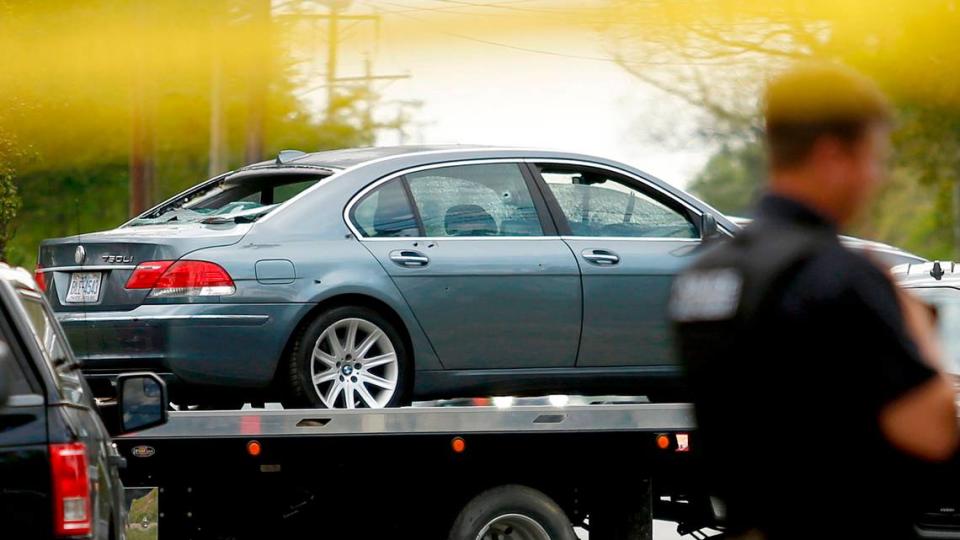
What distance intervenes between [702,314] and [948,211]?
35295 mm

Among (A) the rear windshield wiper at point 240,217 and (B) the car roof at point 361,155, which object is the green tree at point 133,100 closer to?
(A) the rear windshield wiper at point 240,217

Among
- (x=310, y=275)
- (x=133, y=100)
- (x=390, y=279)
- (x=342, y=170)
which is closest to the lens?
(x=310, y=275)

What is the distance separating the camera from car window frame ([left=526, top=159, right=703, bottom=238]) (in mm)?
8789

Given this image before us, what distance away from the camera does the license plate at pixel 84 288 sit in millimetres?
7980

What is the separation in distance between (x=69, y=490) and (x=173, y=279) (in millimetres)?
3337

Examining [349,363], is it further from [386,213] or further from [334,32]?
[334,32]

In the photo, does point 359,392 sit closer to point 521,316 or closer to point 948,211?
point 521,316

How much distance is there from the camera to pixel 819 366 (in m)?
2.82

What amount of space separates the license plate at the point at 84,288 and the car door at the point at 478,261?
1200mm

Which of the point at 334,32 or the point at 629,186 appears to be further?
the point at 334,32

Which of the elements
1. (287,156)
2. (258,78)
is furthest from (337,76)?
(287,156)

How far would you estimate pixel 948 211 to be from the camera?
37.1 meters

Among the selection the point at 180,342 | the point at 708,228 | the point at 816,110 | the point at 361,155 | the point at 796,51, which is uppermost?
the point at 796,51

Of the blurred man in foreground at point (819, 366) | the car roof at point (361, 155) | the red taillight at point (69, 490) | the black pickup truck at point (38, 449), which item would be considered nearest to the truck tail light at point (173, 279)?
the car roof at point (361, 155)
